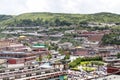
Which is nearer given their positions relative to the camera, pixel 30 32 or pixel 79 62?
pixel 79 62

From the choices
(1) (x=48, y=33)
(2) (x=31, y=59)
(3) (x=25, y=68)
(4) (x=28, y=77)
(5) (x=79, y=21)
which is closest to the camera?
(4) (x=28, y=77)

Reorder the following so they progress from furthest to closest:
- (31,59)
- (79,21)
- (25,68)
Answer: (79,21), (31,59), (25,68)

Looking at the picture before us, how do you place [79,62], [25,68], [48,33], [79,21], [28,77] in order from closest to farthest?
1. [28,77]
2. [25,68]
3. [79,62]
4. [48,33]
5. [79,21]

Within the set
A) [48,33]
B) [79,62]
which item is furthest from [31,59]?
[48,33]

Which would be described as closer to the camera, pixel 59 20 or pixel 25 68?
pixel 25 68

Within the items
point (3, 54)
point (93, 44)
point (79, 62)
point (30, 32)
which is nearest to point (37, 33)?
point (30, 32)

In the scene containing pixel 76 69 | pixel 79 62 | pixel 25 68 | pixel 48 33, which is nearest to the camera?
pixel 25 68

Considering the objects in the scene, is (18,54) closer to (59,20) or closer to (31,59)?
(31,59)

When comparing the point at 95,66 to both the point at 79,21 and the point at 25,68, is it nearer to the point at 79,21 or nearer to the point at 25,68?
the point at 25,68

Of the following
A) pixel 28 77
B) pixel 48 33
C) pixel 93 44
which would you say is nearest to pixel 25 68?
pixel 28 77
